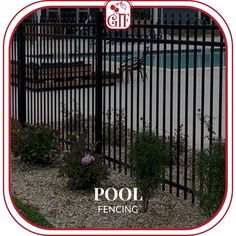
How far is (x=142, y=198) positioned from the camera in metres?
5.70

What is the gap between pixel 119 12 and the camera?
6133 millimetres

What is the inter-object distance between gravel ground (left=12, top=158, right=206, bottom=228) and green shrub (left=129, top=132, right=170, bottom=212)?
0.30m

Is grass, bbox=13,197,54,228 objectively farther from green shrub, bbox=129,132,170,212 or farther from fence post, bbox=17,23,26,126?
fence post, bbox=17,23,26,126

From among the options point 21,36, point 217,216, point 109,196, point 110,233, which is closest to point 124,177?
point 109,196

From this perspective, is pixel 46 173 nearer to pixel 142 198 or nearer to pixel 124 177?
pixel 124 177

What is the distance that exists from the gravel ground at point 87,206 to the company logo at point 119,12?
1.61m

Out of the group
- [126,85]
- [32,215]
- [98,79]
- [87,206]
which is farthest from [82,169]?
[98,79]

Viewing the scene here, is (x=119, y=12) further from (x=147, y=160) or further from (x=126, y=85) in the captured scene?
(x=147, y=160)

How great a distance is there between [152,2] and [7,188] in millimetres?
2135

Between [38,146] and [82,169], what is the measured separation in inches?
46.0

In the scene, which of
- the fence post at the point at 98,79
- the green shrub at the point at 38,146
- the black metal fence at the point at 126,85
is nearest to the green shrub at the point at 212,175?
the black metal fence at the point at 126,85

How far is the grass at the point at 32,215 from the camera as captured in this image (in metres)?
5.59

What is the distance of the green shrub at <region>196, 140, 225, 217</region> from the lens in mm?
4754

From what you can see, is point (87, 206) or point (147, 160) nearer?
point (147, 160)
